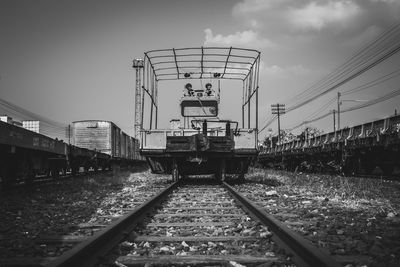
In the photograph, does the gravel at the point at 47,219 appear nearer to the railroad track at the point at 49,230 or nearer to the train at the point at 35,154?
the railroad track at the point at 49,230

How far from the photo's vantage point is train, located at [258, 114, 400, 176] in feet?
40.1

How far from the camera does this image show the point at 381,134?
483 inches

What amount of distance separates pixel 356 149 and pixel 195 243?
486 inches

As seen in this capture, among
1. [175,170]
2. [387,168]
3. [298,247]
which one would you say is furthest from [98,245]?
[387,168]

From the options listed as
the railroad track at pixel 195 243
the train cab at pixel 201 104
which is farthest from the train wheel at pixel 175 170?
the railroad track at pixel 195 243

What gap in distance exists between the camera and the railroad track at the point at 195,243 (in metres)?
2.98

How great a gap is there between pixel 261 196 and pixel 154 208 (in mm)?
2716

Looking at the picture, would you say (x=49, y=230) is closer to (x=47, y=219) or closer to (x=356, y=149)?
(x=47, y=219)

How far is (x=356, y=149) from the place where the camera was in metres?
14.4

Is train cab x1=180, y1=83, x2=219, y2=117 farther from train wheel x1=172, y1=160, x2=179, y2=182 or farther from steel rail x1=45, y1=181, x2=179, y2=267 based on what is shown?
steel rail x1=45, y1=181, x2=179, y2=267

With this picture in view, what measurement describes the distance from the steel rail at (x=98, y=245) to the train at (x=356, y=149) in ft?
31.7

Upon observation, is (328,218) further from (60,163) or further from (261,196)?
(60,163)

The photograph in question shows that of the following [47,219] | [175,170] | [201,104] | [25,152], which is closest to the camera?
[47,219]

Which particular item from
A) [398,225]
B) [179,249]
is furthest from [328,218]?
[179,249]
